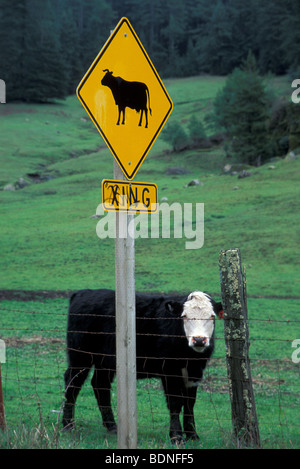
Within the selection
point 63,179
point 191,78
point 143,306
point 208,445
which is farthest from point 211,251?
point 191,78

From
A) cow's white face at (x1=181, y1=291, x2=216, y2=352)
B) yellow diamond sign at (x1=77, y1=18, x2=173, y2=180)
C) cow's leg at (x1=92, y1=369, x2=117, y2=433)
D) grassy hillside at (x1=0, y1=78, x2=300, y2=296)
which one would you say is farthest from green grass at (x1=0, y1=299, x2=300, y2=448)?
grassy hillside at (x1=0, y1=78, x2=300, y2=296)

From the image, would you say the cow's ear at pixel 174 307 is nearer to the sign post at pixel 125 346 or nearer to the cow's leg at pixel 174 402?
the cow's leg at pixel 174 402

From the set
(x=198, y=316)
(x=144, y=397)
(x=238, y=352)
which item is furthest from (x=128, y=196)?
(x=144, y=397)

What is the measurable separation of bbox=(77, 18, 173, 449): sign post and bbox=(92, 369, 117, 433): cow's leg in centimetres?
336

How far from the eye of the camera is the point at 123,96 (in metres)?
5.12

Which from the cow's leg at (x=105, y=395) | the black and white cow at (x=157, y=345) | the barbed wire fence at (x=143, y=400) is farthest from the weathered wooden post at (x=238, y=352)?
the cow's leg at (x=105, y=395)

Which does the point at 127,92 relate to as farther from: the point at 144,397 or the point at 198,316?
the point at 144,397

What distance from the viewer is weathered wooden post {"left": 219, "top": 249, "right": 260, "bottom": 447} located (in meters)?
5.98

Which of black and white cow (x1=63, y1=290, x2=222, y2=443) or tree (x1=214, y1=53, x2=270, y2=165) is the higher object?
tree (x1=214, y1=53, x2=270, y2=165)

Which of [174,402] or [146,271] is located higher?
[146,271]

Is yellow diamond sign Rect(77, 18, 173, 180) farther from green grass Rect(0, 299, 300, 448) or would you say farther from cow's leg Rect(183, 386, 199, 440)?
cow's leg Rect(183, 386, 199, 440)

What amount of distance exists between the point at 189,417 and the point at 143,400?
2.96 m

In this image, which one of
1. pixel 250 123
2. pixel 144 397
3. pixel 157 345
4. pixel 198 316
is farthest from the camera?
pixel 250 123

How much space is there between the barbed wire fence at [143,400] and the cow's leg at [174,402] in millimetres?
174
